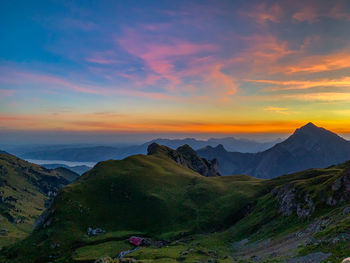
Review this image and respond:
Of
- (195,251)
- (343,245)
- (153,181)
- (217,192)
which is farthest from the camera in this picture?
(153,181)

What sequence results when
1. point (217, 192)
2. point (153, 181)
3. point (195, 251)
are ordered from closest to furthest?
1. point (195, 251)
2. point (217, 192)
3. point (153, 181)

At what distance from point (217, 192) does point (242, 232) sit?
41.4 meters

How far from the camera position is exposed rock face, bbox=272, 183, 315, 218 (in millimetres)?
66469

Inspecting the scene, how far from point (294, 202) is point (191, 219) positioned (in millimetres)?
42718

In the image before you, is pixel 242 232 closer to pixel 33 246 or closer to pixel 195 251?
pixel 195 251

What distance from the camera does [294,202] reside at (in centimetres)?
7356

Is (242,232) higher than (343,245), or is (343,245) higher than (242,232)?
(343,245)

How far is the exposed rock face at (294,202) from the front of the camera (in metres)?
66.5

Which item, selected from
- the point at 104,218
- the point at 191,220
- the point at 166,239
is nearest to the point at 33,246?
the point at 104,218

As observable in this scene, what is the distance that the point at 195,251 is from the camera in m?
66.0

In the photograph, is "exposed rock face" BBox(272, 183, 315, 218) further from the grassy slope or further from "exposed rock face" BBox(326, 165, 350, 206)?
the grassy slope

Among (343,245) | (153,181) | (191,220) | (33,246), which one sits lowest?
(33,246)

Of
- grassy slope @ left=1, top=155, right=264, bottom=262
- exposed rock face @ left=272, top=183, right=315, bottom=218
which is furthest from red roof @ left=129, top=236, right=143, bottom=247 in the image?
exposed rock face @ left=272, top=183, right=315, bottom=218

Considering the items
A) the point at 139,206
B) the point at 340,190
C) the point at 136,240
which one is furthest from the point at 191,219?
the point at 340,190
